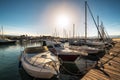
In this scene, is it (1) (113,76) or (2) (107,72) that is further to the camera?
(2) (107,72)

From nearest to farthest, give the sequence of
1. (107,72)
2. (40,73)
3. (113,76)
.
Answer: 1. (113,76)
2. (107,72)
3. (40,73)

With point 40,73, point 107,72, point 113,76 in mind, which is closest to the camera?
point 113,76

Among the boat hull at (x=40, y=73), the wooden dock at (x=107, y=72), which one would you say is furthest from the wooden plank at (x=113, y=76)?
the boat hull at (x=40, y=73)

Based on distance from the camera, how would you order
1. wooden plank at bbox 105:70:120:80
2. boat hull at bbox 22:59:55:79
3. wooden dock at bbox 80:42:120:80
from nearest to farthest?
wooden plank at bbox 105:70:120:80, wooden dock at bbox 80:42:120:80, boat hull at bbox 22:59:55:79

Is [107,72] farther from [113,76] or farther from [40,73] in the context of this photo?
[40,73]

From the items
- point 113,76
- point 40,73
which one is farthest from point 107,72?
point 40,73

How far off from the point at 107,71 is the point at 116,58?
2575 mm

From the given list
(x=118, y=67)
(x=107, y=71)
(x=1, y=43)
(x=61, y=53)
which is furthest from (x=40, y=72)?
(x=1, y=43)

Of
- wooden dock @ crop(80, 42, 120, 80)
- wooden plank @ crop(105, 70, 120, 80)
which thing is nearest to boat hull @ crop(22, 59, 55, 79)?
wooden dock @ crop(80, 42, 120, 80)

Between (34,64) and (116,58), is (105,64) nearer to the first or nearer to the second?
(116,58)

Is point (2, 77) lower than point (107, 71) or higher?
lower

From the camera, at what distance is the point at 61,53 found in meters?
21.0

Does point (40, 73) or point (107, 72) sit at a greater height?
point (107, 72)

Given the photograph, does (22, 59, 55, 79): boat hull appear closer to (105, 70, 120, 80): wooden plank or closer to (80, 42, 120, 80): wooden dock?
(80, 42, 120, 80): wooden dock
